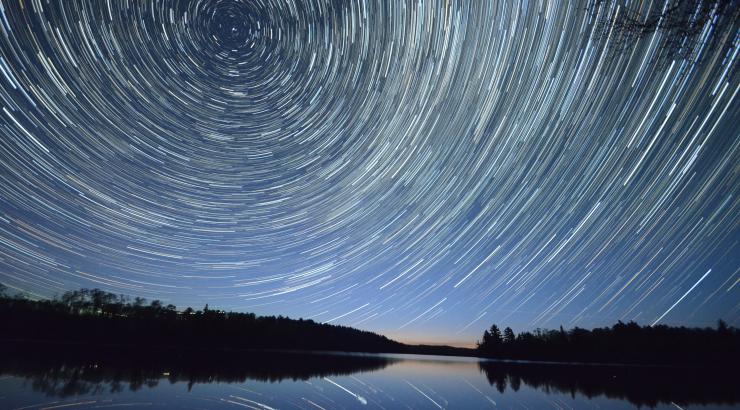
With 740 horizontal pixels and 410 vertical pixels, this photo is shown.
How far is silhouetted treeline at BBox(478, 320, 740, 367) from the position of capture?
214 feet

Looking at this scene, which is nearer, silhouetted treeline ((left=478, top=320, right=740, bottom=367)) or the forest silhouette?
the forest silhouette

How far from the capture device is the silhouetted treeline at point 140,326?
2013 inches

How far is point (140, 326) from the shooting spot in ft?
200

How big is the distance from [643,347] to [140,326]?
→ 90970mm

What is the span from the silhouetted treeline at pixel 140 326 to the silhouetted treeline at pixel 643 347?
179ft

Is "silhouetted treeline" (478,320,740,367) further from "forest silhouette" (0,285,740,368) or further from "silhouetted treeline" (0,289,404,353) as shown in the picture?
"silhouetted treeline" (0,289,404,353)

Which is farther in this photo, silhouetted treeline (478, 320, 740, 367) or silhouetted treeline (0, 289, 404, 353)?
silhouetted treeline (478, 320, 740, 367)

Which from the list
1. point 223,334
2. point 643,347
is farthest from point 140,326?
point 643,347

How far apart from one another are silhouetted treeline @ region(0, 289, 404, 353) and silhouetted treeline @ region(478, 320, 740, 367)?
5454 cm

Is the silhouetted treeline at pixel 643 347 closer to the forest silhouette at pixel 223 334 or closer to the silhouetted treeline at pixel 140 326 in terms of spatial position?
the forest silhouette at pixel 223 334

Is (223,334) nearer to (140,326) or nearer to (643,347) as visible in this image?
(140,326)

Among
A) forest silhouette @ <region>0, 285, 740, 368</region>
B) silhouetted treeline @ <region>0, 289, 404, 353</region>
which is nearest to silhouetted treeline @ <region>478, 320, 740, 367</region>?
forest silhouette @ <region>0, 285, 740, 368</region>

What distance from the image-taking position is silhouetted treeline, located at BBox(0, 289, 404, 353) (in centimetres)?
5112

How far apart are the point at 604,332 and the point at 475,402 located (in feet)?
312
